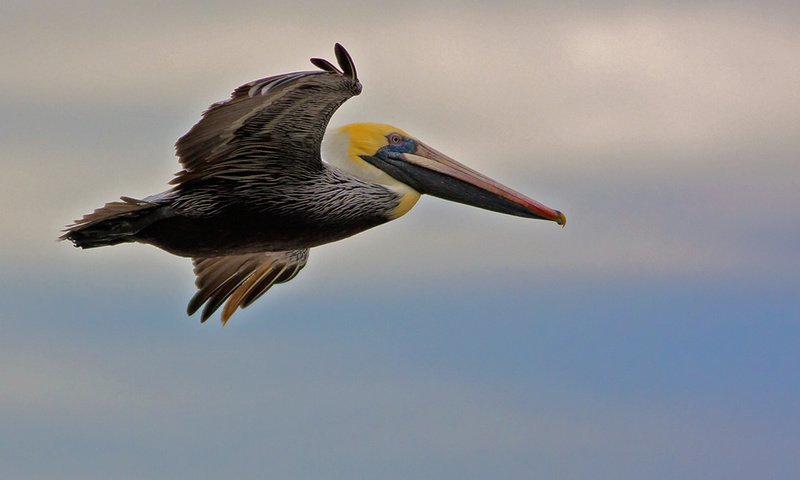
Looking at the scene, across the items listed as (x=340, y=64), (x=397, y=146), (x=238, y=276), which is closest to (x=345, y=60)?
(x=340, y=64)

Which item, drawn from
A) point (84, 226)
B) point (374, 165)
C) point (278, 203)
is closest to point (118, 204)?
point (84, 226)

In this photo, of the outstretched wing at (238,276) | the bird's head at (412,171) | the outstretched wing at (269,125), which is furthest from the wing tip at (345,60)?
the outstretched wing at (238,276)

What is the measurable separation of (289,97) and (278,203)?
3.51ft

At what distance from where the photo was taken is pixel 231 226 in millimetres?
14609

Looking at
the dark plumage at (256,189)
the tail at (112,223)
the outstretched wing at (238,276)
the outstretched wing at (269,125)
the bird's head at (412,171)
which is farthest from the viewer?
the outstretched wing at (238,276)

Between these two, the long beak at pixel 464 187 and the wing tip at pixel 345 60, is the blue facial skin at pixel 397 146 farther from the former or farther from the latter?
the wing tip at pixel 345 60

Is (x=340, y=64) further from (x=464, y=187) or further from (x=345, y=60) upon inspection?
(x=464, y=187)

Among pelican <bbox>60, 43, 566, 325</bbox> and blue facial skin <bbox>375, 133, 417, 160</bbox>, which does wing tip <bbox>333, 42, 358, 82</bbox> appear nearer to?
pelican <bbox>60, 43, 566, 325</bbox>

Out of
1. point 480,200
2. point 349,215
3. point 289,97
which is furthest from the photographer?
point 480,200

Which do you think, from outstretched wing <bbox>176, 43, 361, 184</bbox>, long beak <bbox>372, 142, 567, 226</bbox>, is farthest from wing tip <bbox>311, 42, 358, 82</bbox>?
long beak <bbox>372, 142, 567, 226</bbox>

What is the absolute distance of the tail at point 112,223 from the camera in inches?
567

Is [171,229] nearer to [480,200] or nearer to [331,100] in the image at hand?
[331,100]

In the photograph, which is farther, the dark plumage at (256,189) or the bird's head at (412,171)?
the bird's head at (412,171)

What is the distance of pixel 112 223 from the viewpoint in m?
14.5
